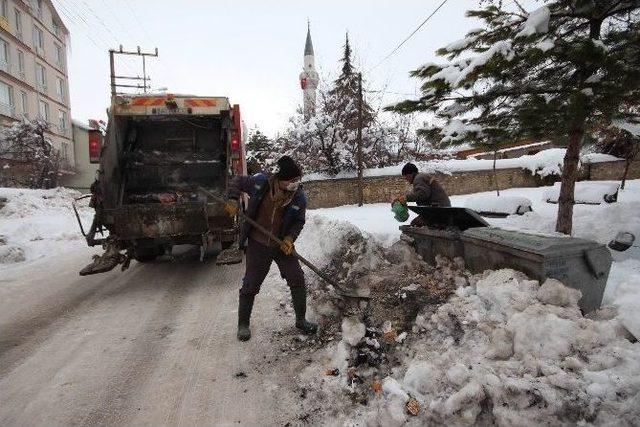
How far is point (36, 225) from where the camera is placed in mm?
9922

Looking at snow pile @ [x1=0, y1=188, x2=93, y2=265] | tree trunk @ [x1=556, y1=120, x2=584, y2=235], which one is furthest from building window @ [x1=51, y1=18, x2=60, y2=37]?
tree trunk @ [x1=556, y1=120, x2=584, y2=235]

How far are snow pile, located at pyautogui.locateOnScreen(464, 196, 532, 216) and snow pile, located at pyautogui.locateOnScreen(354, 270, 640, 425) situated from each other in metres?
5.16

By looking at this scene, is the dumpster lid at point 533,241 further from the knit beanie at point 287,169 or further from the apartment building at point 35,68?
the apartment building at point 35,68

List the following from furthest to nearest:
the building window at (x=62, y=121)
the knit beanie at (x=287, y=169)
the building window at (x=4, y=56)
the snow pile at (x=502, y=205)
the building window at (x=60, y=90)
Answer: the building window at (x=60, y=90) < the building window at (x=62, y=121) < the building window at (x=4, y=56) < the snow pile at (x=502, y=205) < the knit beanie at (x=287, y=169)

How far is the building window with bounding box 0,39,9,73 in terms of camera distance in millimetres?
22408

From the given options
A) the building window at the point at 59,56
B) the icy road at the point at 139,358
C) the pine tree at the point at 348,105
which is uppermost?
the building window at the point at 59,56

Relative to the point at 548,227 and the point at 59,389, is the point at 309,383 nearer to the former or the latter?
the point at 59,389

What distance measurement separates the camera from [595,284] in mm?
3148

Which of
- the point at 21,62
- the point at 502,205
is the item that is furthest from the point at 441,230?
the point at 21,62

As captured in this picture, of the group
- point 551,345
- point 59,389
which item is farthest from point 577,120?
point 59,389

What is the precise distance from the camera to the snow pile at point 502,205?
25.0 feet

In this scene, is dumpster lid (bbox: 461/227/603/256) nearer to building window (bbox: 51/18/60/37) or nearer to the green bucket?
the green bucket

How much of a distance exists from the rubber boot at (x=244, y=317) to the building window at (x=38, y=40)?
3114cm

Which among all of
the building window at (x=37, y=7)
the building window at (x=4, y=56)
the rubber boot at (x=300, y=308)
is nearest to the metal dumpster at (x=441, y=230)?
the rubber boot at (x=300, y=308)
